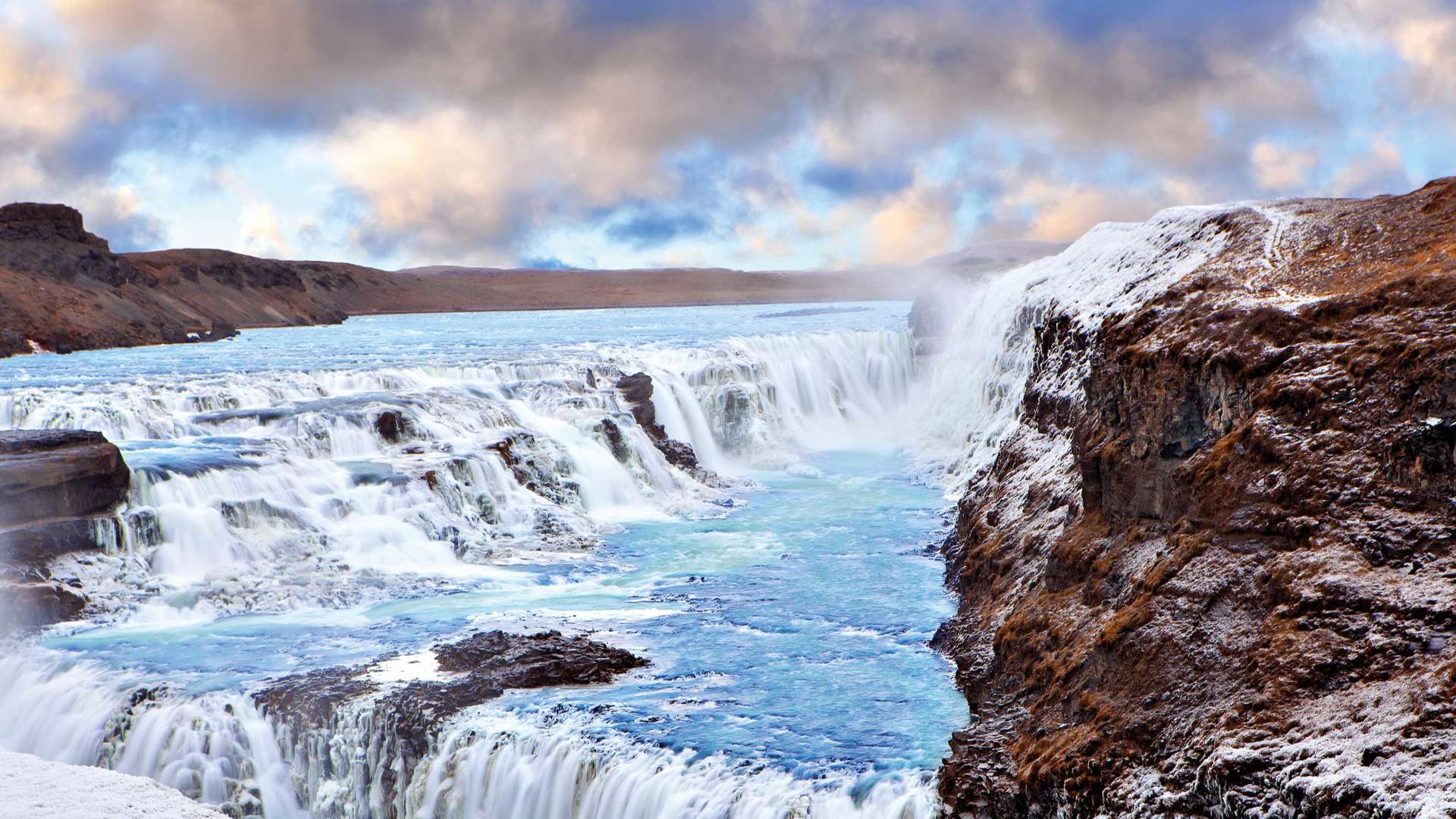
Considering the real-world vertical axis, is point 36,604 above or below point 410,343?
below

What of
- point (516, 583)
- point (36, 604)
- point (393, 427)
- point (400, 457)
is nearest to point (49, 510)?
point (36, 604)

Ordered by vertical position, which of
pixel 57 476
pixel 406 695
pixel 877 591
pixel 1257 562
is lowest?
pixel 877 591

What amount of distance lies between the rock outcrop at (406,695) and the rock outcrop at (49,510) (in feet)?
15.6

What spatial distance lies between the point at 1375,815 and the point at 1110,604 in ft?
11.4

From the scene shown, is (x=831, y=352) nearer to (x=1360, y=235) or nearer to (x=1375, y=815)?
(x=1360, y=235)

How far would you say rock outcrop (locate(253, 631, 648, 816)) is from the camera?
10.7 m

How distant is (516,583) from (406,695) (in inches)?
225

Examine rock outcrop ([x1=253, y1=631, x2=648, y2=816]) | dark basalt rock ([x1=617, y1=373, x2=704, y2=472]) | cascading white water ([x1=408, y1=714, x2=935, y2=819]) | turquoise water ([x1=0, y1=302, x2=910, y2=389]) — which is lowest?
cascading white water ([x1=408, y1=714, x2=935, y2=819])

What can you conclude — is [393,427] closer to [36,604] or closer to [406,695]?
[36,604]

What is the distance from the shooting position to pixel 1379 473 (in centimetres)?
741

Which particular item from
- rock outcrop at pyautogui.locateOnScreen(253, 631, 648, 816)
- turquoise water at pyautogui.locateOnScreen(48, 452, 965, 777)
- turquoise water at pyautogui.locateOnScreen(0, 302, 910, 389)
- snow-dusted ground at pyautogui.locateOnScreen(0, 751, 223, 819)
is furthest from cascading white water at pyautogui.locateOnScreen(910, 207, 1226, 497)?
turquoise water at pyautogui.locateOnScreen(0, 302, 910, 389)

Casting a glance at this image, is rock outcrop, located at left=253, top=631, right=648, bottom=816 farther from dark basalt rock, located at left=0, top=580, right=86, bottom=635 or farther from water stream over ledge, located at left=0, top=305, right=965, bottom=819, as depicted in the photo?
dark basalt rock, located at left=0, top=580, right=86, bottom=635

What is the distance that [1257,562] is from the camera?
7.64 meters

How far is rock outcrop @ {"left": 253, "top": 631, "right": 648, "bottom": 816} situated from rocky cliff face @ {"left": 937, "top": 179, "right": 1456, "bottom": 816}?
4.09 metres
